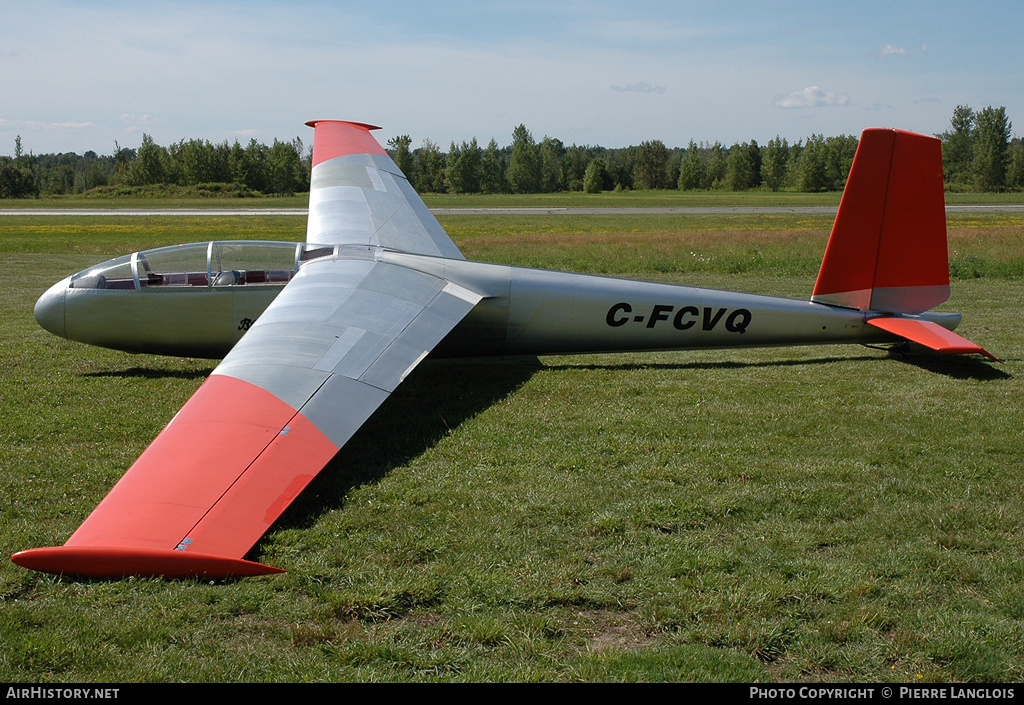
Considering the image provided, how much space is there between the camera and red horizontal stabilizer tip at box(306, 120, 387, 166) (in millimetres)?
16578

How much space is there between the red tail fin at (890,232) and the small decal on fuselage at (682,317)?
1.43 m

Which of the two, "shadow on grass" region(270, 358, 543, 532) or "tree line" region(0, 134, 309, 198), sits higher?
"tree line" region(0, 134, 309, 198)

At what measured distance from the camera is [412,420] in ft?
27.5

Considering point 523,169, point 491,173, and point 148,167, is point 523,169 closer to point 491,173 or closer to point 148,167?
point 491,173

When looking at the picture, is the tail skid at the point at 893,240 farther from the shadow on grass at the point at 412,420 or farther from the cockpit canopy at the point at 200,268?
the cockpit canopy at the point at 200,268

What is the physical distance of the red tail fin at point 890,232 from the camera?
33.0 ft

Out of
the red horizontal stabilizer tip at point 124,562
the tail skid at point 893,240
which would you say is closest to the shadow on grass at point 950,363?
the tail skid at point 893,240

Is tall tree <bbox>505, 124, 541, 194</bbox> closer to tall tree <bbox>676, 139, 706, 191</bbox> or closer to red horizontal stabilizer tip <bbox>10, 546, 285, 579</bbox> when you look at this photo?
tall tree <bbox>676, 139, 706, 191</bbox>

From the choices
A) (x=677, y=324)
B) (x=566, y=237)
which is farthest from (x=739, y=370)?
(x=566, y=237)

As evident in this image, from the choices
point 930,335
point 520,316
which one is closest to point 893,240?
point 930,335

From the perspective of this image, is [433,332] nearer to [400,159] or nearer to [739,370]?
[739,370]

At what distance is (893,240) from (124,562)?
10004 mm

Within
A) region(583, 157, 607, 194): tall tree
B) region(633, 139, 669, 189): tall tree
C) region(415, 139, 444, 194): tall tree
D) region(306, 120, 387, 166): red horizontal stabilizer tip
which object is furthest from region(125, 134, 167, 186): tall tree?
region(306, 120, 387, 166): red horizontal stabilizer tip

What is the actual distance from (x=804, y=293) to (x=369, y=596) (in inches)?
598
